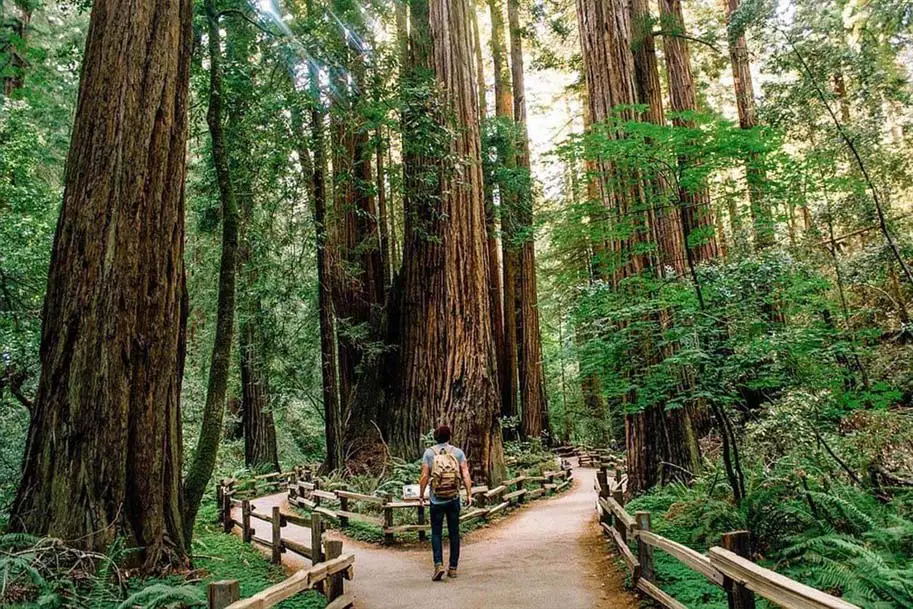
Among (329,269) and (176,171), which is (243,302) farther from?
(176,171)

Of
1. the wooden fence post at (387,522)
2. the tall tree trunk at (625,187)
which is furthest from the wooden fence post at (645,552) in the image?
the wooden fence post at (387,522)

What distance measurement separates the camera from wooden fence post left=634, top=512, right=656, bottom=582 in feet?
18.3

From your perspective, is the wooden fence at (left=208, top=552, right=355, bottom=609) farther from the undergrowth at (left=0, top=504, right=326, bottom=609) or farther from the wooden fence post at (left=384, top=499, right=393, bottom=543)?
the wooden fence post at (left=384, top=499, right=393, bottom=543)

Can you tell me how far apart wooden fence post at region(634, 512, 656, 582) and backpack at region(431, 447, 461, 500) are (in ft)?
6.21

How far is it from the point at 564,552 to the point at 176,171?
6605 millimetres

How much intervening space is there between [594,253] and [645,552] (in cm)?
715

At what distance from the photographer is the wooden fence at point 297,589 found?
11.4 ft

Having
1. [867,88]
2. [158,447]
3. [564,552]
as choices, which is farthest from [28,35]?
[867,88]

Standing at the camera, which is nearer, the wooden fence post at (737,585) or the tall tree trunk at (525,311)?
the wooden fence post at (737,585)

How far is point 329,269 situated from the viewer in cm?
1273

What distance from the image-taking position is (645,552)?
221 inches

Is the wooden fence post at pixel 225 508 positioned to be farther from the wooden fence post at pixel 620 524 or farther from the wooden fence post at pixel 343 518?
the wooden fence post at pixel 620 524

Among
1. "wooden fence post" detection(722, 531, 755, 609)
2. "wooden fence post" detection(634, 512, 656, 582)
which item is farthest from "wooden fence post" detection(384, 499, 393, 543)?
"wooden fence post" detection(722, 531, 755, 609)

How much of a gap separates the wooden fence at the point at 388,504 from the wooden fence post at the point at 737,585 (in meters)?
5.23
